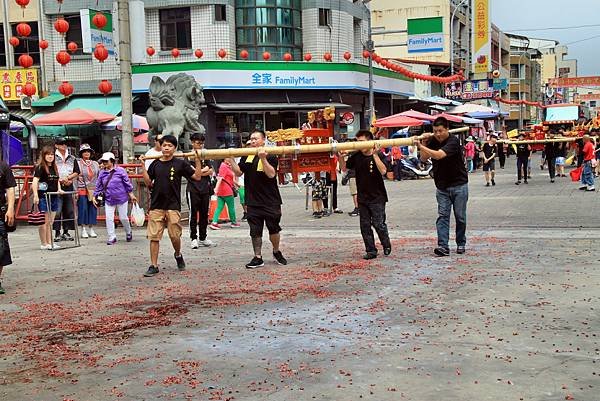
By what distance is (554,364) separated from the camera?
5043 mm

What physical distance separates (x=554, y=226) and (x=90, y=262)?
774cm

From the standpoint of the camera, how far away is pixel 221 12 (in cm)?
3086

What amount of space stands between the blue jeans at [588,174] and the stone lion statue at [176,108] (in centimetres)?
1025

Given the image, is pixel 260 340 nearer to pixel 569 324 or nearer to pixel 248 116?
pixel 569 324

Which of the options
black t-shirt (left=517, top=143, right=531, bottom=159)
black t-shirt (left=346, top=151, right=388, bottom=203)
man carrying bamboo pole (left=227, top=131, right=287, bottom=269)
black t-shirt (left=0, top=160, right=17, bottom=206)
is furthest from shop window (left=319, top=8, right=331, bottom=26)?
black t-shirt (left=0, top=160, right=17, bottom=206)

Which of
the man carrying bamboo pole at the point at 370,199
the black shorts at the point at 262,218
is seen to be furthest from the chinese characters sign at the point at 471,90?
the black shorts at the point at 262,218

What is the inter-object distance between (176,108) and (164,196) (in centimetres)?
1017

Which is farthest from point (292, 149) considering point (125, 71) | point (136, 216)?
point (125, 71)

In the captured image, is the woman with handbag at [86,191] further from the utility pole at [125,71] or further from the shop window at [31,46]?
the shop window at [31,46]

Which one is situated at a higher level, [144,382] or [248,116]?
[248,116]

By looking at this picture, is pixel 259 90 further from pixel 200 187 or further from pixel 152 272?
pixel 152 272

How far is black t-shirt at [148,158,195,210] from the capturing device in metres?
9.27

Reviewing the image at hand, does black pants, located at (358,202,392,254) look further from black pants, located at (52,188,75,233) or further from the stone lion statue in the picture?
the stone lion statue

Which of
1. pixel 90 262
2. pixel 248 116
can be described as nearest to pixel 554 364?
pixel 90 262
